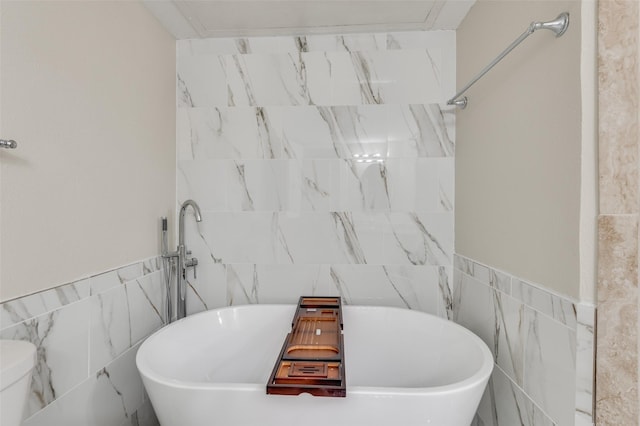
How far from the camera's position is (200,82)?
199 cm

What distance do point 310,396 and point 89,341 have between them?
3.26 ft

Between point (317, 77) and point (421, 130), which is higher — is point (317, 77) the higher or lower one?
the higher one

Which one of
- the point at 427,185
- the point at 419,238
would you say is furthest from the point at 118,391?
the point at 427,185

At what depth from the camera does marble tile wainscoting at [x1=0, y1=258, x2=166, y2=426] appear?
3.48ft

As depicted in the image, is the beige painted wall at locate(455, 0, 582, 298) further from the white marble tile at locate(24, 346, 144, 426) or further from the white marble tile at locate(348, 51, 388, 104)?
the white marble tile at locate(24, 346, 144, 426)

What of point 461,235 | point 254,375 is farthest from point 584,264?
point 254,375

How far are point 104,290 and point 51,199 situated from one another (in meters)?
0.47

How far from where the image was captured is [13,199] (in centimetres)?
99

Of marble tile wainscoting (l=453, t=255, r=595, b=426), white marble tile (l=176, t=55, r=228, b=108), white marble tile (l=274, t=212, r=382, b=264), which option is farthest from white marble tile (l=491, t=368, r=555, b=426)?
white marble tile (l=176, t=55, r=228, b=108)

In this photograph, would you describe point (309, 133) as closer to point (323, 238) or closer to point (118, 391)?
point (323, 238)

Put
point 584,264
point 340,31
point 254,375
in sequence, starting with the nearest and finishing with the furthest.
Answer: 1. point 584,264
2. point 254,375
3. point 340,31

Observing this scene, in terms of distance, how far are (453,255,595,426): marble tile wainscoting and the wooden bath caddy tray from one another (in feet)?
2.27

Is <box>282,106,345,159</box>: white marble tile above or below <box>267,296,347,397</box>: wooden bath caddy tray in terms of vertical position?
above

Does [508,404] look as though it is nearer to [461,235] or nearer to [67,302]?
[461,235]
